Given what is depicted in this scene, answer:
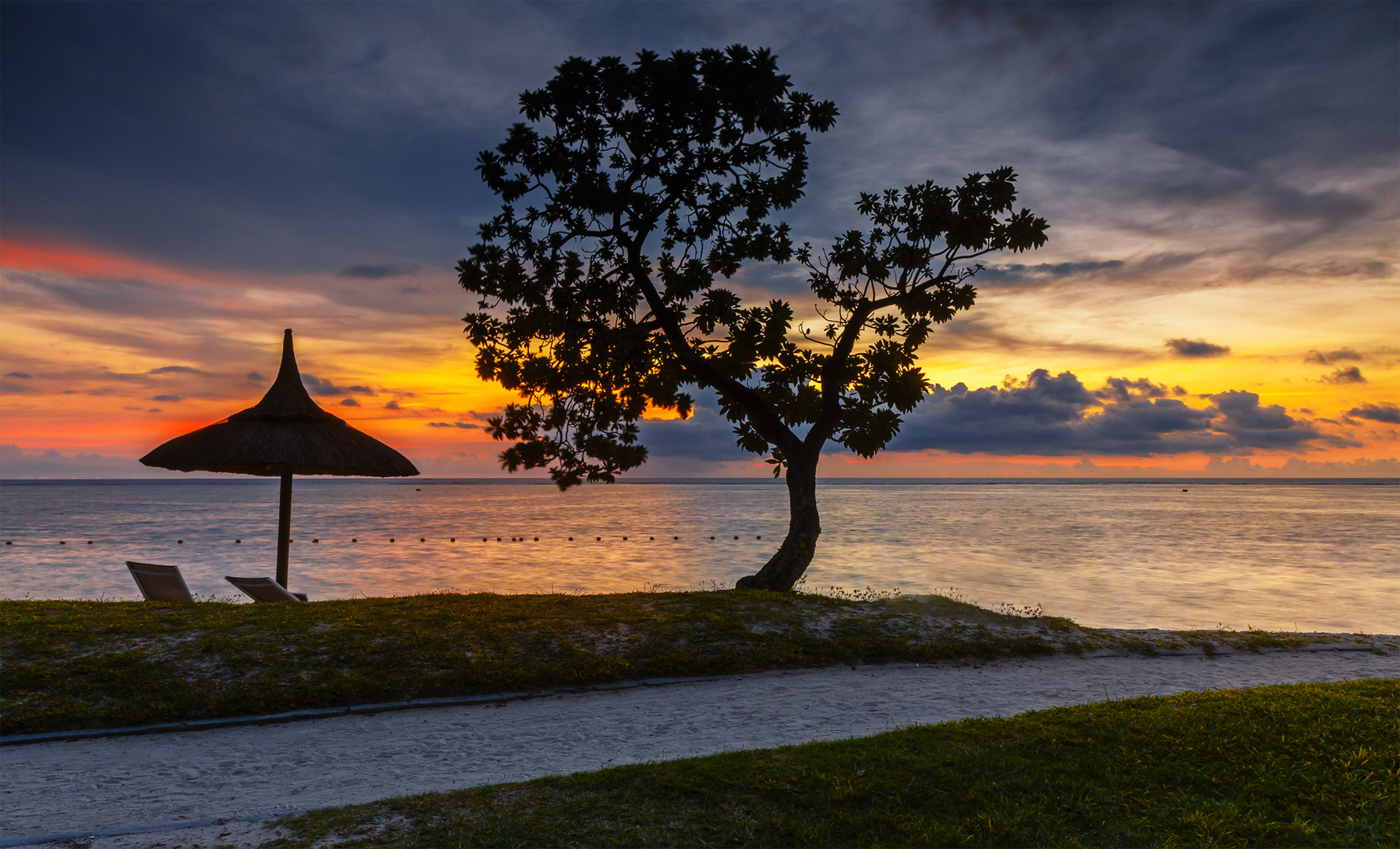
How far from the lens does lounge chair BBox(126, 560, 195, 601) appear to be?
1267cm

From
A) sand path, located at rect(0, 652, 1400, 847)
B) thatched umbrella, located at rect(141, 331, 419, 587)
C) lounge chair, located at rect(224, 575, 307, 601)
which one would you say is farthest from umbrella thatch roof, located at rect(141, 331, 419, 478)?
sand path, located at rect(0, 652, 1400, 847)

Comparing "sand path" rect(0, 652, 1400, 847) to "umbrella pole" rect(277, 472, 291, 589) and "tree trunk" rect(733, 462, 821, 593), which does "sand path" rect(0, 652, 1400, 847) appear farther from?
"umbrella pole" rect(277, 472, 291, 589)

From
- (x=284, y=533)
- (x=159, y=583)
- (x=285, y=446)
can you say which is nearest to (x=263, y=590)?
(x=159, y=583)

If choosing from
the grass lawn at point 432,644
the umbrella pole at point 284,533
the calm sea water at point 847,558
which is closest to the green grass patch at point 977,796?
the grass lawn at point 432,644

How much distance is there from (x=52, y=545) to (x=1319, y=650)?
150 ft

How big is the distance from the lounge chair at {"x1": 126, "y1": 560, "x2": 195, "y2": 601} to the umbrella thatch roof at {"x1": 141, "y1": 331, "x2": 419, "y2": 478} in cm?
170

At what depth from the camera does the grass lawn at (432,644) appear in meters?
7.92

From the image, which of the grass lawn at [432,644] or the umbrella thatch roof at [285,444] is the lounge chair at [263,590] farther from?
the umbrella thatch roof at [285,444]

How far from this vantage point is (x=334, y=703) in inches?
317

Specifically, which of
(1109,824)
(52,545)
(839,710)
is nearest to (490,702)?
(839,710)

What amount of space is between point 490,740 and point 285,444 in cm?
897

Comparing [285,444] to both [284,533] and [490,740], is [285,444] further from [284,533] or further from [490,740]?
[490,740]

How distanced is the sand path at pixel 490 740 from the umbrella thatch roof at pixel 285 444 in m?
6.95

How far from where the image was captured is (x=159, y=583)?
508 inches
